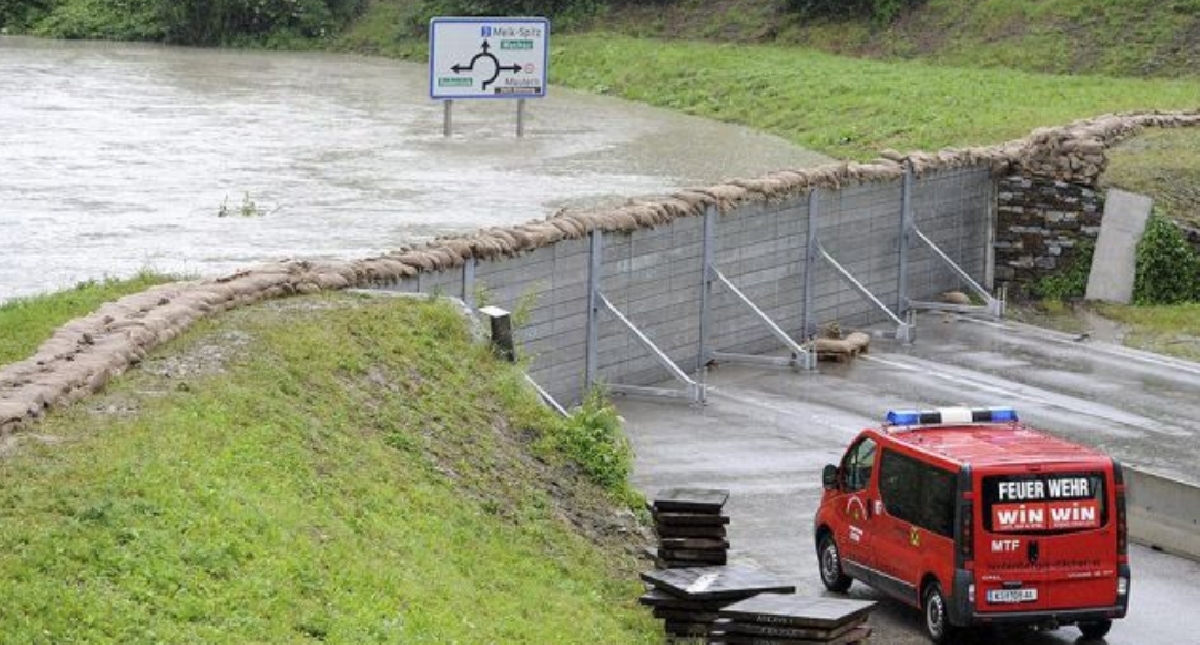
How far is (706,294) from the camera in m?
33.4

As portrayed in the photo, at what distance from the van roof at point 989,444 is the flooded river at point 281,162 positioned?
1115 centimetres

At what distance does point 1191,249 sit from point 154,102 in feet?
98.2

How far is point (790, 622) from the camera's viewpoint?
1791 centimetres

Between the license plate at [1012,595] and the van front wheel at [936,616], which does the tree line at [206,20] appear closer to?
the van front wheel at [936,616]

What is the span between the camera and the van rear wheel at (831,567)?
2206 cm

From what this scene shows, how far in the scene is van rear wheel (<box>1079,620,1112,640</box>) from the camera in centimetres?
2034

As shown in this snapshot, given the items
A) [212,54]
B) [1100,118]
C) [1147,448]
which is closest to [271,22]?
[212,54]

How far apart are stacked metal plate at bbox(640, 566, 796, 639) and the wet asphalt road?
206 centimetres

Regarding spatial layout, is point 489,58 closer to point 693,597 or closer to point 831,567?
point 831,567

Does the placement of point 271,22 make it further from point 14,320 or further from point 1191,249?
point 14,320

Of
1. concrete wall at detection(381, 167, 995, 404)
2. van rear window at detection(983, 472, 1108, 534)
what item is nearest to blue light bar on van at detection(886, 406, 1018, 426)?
van rear window at detection(983, 472, 1108, 534)

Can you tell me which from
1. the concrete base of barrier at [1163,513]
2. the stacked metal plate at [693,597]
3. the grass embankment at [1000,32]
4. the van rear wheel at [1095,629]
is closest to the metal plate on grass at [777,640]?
the stacked metal plate at [693,597]

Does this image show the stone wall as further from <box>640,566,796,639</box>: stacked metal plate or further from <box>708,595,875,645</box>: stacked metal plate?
<box>708,595,875,645</box>: stacked metal plate

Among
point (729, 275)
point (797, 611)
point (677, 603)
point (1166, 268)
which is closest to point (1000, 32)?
point (1166, 268)
